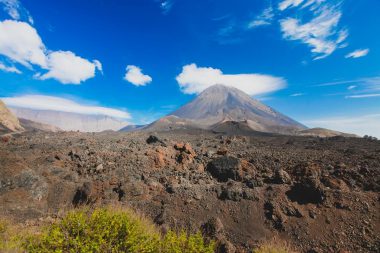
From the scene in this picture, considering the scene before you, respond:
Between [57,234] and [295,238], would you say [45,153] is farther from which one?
[295,238]

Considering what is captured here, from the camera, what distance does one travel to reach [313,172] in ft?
31.1

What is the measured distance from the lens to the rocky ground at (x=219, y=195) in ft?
22.7

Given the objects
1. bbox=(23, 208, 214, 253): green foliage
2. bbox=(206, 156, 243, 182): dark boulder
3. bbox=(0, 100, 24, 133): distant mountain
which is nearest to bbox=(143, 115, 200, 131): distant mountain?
bbox=(0, 100, 24, 133): distant mountain

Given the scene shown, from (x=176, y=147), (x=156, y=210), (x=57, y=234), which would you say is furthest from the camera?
(x=176, y=147)

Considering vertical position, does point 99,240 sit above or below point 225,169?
below

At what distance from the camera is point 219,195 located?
8.59 meters

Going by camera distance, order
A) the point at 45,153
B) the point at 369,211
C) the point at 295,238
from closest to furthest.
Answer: the point at 295,238
the point at 369,211
the point at 45,153

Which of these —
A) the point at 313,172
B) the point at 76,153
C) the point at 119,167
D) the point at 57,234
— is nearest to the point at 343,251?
the point at 313,172

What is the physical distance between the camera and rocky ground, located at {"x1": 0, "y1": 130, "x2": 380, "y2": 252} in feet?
22.7

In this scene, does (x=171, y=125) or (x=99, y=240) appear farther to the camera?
(x=171, y=125)

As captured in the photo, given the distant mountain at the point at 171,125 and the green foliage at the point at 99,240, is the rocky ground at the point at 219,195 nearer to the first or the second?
the green foliage at the point at 99,240

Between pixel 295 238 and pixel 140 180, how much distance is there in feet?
17.8

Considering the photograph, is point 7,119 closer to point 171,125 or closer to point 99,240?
point 171,125

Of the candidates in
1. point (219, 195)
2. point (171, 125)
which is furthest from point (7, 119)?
point (219, 195)
